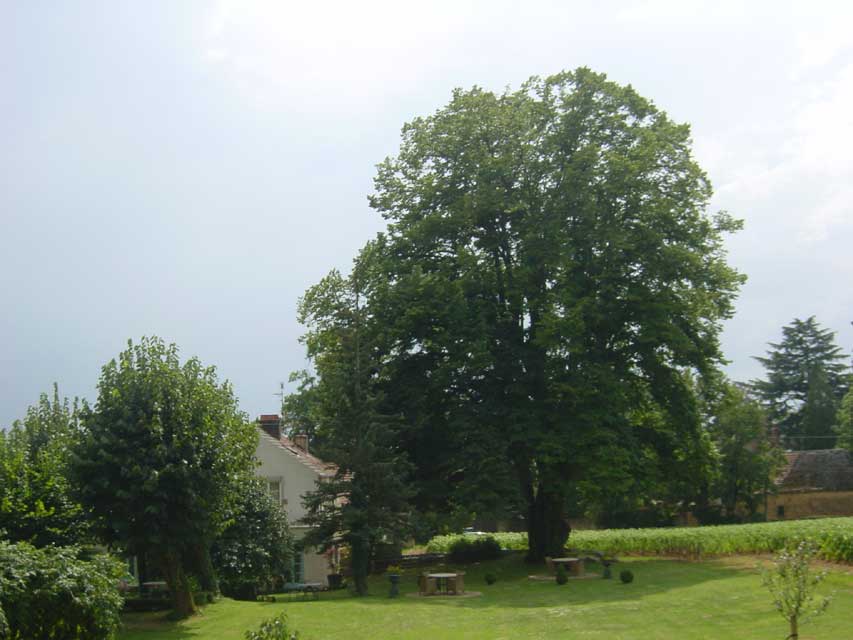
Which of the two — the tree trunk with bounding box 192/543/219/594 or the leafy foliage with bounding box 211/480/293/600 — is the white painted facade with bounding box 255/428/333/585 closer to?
the leafy foliage with bounding box 211/480/293/600

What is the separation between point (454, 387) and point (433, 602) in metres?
10.9

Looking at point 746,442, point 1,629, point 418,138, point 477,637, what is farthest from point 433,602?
point 746,442

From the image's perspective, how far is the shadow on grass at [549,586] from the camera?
27.2 m

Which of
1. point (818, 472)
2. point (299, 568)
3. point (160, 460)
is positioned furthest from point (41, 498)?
point (818, 472)

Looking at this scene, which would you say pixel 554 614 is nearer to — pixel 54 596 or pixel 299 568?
pixel 54 596

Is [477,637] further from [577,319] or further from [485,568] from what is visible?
[485,568]

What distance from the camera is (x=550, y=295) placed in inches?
1387

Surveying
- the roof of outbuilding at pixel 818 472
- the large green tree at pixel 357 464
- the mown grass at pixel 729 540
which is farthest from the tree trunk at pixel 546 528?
the roof of outbuilding at pixel 818 472

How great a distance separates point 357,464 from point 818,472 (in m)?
48.0

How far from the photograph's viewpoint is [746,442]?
56.2 metres

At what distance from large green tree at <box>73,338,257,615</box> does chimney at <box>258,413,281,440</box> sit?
21.3 meters

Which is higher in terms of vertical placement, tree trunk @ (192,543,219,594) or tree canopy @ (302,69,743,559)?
tree canopy @ (302,69,743,559)

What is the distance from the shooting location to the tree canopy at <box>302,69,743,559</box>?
33.7 meters

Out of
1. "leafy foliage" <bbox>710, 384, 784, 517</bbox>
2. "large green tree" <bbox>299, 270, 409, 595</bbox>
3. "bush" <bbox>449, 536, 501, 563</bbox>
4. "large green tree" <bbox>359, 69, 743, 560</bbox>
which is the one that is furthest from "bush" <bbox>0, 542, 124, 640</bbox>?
"leafy foliage" <bbox>710, 384, 784, 517</bbox>
